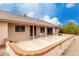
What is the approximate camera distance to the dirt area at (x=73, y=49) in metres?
3.43

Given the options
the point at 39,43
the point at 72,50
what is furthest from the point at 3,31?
the point at 72,50

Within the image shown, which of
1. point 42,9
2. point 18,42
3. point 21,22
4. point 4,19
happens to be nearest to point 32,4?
point 42,9

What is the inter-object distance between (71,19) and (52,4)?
0.59 m

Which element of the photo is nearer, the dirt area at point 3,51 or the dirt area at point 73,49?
the dirt area at point 3,51

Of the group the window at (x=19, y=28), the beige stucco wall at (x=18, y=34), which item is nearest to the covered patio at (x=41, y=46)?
the beige stucco wall at (x=18, y=34)

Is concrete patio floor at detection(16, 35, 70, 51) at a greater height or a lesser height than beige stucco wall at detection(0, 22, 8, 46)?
lesser

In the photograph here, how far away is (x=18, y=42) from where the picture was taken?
351 cm

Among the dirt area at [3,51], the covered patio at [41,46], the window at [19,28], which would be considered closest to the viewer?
the covered patio at [41,46]

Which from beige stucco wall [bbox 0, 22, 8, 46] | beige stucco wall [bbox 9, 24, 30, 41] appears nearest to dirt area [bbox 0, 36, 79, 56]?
beige stucco wall [bbox 0, 22, 8, 46]

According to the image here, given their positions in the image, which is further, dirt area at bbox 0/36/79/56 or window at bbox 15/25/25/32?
window at bbox 15/25/25/32

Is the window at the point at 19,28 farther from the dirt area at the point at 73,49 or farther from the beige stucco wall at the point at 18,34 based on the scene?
the dirt area at the point at 73,49

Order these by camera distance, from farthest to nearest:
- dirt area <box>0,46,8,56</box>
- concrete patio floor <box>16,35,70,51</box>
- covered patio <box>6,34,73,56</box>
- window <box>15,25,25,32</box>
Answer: window <box>15,25,25,32</box>, concrete patio floor <box>16,35,70,51</box>, dirt area <box>0,46,8,56</box>, covered patio <box>6,34,73,56</box>

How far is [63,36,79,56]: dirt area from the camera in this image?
3432 millimetres

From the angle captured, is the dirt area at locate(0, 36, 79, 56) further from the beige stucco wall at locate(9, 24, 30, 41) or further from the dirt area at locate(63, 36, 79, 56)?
the beige stucco wall at locate(9, 24, 30, 41)
